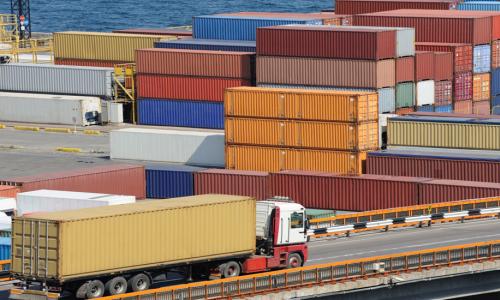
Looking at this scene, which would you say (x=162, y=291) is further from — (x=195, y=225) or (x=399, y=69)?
(x=399, y=69)

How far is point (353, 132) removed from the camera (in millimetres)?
87688

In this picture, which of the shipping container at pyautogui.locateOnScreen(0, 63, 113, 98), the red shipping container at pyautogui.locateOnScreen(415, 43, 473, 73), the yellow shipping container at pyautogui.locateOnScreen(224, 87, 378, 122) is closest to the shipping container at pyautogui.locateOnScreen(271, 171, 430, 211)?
the yellow shipping container at pyautogui.locateOnScreen(224, 87, 378, 122)

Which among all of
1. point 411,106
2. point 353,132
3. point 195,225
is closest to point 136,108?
point 411,106

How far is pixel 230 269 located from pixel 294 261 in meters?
3.56

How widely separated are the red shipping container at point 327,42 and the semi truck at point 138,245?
4138cm

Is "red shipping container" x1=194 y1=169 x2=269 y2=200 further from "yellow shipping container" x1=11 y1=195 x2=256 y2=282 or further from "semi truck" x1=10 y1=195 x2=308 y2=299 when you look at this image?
"yellow shipping container" x1=11 y1=195 x2=256 y2=282

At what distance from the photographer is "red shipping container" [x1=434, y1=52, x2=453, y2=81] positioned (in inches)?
4166

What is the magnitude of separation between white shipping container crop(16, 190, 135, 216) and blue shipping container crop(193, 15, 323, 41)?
48.1 m

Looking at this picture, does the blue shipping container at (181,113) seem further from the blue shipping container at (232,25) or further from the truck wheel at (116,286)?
the truck wheel at (116,286)

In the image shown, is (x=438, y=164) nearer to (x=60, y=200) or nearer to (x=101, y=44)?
(x=60, y=200)

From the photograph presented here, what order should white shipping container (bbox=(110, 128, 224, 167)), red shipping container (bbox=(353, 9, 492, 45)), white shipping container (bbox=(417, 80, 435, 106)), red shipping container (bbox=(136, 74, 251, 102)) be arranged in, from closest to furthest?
white shipping container (bbox=(110, 128, 224, 167))
white shipping container (bbox=(417, 80, 435, 106))
red shipping container (bbox=(136, 74, 251, 102))
red shipping container (bbox=(353, 9, 492, 45))

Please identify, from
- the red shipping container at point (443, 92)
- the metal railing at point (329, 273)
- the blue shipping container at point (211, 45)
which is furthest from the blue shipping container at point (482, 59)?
the metal railing at point (329, 273)

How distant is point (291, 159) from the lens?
8994 centimetres

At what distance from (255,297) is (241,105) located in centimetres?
3782
